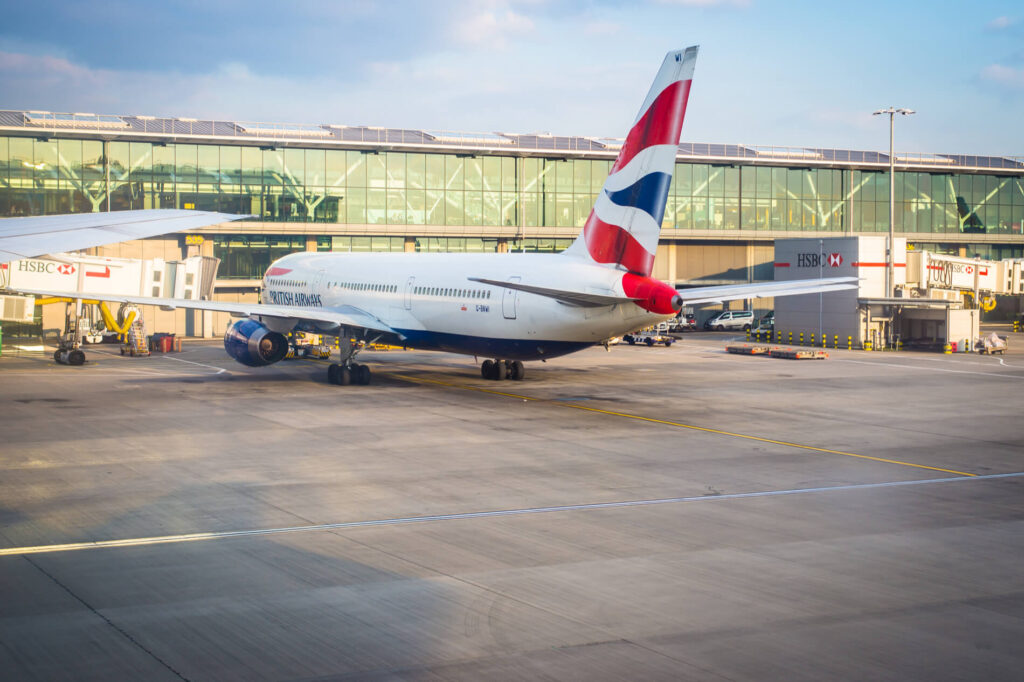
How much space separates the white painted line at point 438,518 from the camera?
15.1 meters

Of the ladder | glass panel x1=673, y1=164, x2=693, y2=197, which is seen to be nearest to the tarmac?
the ladder

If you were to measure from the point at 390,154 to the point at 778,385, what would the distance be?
142ft

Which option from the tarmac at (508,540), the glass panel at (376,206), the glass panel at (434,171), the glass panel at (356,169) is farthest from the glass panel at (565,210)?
the tarmac at (508,540)

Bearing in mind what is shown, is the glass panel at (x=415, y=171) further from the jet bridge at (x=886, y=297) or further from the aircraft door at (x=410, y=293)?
the aircraft door at (x=410, y=293)

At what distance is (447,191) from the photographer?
75.8 metres

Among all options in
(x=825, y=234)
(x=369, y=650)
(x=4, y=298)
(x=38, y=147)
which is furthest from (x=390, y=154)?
(x=369, y=650)

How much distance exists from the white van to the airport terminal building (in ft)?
11.3

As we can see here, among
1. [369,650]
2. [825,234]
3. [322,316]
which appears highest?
[825,234]

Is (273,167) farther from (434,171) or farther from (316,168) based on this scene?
(434,171)

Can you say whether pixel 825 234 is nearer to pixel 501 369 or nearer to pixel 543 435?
pixel 501 369

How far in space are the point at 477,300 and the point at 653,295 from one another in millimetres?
7610

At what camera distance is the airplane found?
3025 cm

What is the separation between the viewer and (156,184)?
68.4 metres

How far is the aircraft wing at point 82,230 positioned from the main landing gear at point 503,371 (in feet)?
89.1
